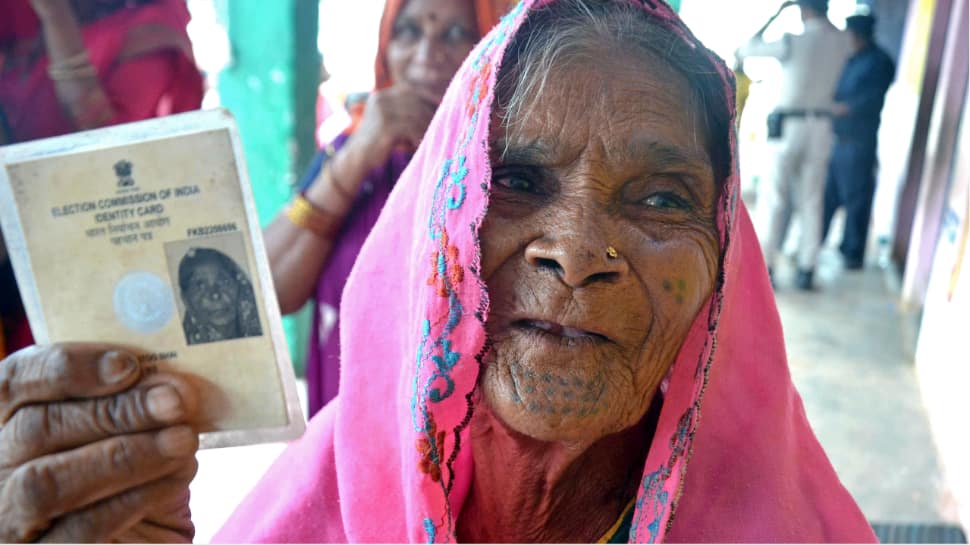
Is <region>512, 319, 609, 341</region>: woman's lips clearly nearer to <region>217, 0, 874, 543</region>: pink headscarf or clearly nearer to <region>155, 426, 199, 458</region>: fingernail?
<region>217, 0, 874, 543</region>: pink headscarf

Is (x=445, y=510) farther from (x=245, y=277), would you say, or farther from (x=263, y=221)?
(x=263, y=221)

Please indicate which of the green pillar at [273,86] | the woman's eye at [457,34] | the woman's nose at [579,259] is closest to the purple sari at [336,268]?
the woman's eye at [457,34]

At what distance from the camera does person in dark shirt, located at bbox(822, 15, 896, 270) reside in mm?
5582

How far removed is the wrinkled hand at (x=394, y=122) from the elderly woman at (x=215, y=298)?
3.05 ft

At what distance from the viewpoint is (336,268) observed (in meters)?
1.99

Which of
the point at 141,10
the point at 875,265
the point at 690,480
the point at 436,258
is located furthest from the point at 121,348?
the point at 875,265

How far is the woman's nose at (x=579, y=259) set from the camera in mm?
964

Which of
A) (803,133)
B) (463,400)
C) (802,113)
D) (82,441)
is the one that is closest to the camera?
(82,441)

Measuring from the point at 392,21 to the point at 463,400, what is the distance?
Result: 1.38 meters

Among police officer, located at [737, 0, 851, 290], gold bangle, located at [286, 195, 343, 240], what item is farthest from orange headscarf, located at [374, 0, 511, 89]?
police officer, located at [737, 0, 851, 290]

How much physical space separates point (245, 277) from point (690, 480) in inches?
30.1

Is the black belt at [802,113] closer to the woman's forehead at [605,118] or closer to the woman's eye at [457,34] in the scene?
the woman's eye at [457,34]

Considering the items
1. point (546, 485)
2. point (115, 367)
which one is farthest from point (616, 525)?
point (115, 367)

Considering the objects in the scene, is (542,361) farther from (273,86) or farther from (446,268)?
(273,86)
